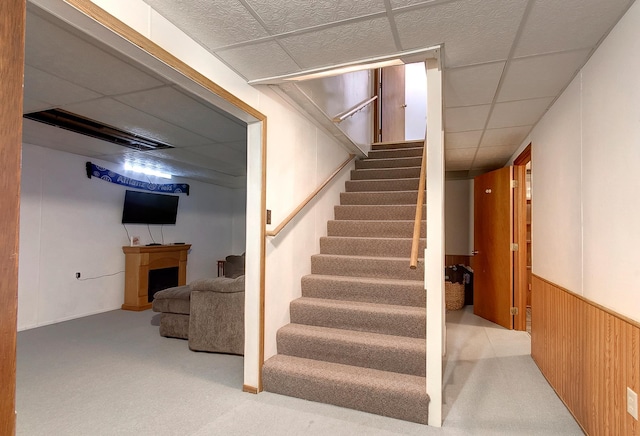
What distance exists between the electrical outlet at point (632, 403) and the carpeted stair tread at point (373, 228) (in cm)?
200

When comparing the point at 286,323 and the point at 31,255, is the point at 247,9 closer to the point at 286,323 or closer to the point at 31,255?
the point at 286,323

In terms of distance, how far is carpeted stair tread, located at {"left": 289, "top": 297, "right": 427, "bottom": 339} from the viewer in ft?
8.14

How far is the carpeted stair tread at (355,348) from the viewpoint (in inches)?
89.7

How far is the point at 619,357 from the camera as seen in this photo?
1589mm

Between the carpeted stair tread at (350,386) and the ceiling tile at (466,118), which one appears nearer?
the carpeted stair tread at (350,386)

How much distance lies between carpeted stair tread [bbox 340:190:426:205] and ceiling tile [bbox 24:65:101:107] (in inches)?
111

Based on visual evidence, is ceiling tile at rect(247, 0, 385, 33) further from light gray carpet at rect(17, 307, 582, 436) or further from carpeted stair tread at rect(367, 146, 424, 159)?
carpeted stair tread at rect(367, 146, 424, 159)

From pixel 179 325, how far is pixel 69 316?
2.05 meters

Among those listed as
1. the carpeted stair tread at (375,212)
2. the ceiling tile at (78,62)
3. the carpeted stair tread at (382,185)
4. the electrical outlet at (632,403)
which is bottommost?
the electrical outlet at (632,403)

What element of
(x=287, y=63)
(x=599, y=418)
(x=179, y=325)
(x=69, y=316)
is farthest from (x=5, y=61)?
(x=69, y=316)

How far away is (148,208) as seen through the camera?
5.52 meters

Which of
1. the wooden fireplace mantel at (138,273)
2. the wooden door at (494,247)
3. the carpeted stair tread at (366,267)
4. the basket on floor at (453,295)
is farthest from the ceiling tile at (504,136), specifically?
the wooden fireplace mantel at (138,273)

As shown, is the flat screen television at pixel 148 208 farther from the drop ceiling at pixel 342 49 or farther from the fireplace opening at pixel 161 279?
the drop ceiling at pixel 342 49

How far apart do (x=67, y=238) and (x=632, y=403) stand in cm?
578
